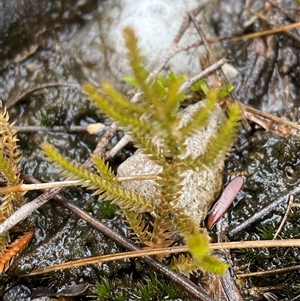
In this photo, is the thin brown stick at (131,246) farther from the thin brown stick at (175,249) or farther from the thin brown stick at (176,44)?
the thin brown stick at (176,44)

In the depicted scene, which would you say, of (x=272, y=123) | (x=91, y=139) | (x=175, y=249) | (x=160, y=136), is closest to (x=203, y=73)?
(x=272, y=123)

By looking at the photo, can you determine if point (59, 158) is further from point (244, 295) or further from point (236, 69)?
point (236, 69)

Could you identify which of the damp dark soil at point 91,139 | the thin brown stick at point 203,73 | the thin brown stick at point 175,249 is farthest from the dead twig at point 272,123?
the thin brown stick at point 175,249

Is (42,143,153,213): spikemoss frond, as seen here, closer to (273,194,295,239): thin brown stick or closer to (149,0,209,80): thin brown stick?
(273,194,295,239): thin brown stick

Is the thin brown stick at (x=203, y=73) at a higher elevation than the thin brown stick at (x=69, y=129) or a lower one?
lower

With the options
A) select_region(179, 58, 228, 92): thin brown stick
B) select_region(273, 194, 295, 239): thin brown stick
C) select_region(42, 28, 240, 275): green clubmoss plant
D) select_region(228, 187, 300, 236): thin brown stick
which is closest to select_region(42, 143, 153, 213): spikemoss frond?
select_region(42, 28, 240, 275): green clubmoss plant

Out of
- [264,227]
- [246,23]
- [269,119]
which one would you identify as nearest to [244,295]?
[264,227]
